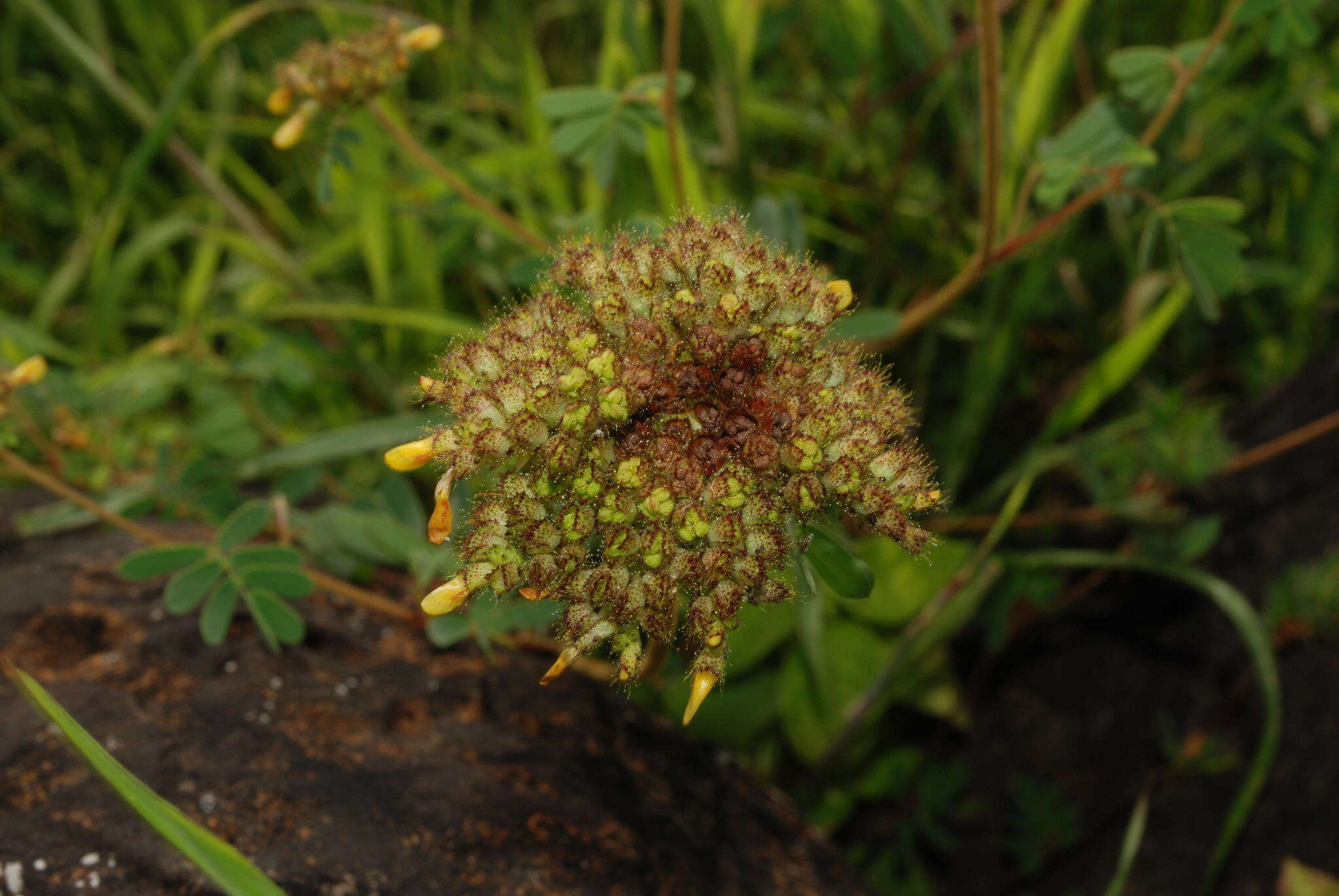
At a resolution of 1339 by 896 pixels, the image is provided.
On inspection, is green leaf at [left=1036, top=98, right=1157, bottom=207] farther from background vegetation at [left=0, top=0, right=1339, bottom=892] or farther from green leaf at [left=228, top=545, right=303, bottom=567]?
green leaf at [left=228, top=545, right=303, bottom=567]

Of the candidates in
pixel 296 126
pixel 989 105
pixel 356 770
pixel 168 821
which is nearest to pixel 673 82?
pixel 989 105

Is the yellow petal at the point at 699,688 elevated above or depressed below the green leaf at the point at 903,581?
above

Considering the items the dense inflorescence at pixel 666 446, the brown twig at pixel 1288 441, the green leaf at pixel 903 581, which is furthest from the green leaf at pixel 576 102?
the brown twig at pixel 1288 441

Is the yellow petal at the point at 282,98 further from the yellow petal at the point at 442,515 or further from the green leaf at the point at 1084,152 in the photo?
the green leaf at the point at 1084,152

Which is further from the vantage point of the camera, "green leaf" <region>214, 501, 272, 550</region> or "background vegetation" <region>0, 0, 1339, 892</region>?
"background vegetation" <region>0, 0, 1339, 892</region>

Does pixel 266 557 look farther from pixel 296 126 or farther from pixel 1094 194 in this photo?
pixel 1094 194

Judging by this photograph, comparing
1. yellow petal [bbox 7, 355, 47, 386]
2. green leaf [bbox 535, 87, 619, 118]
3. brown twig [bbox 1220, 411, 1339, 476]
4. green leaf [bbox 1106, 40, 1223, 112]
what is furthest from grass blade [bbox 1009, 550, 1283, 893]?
yellow petal [bbox 7, 355, 47, 386]
